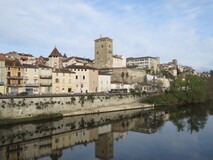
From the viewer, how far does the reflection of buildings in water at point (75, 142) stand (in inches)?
1088

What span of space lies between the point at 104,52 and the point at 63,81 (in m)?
37.7

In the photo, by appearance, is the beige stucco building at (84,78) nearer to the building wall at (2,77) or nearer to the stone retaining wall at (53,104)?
the stone retaining wall at (53,104)

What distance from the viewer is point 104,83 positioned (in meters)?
78.4

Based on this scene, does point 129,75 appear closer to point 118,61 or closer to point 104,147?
point 118,61

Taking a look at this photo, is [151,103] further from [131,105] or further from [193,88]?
[193,88]

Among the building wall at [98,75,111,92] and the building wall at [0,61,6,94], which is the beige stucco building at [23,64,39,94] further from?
the building wall at [98,75,111,92]

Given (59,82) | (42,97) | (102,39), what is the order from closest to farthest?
(42,97) → (59,82) → (102,39)

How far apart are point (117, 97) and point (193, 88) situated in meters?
29.8

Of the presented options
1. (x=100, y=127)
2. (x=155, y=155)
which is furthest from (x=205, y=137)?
(x=100, y=127)

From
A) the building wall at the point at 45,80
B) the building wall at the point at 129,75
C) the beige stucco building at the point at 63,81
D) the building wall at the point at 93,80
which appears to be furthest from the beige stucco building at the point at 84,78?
the building wall at the point at 129,75

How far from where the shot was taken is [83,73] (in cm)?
7175

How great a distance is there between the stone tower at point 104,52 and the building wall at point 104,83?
20.5m

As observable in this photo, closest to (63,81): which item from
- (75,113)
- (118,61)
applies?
(75,113)

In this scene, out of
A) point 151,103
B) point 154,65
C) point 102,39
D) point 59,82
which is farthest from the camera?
point 154,65
